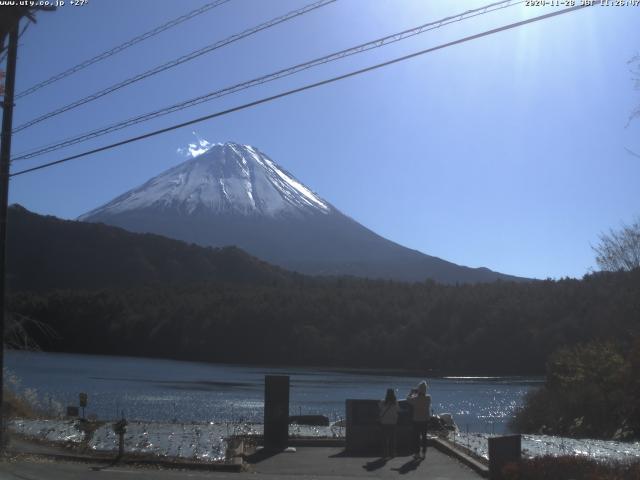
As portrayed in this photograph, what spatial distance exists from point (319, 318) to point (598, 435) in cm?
6887

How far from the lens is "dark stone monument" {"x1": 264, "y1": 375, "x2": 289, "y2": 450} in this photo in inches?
578

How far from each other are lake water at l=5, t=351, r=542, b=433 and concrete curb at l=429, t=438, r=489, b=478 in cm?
973

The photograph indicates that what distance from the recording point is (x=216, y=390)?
50750mm

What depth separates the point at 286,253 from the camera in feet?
594

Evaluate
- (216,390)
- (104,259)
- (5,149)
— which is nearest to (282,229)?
(104,259)

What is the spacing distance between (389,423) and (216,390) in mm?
37854

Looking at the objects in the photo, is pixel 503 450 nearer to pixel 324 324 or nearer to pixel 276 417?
pixel 276 417

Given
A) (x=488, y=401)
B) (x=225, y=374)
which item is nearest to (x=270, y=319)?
(x=225, y=374)

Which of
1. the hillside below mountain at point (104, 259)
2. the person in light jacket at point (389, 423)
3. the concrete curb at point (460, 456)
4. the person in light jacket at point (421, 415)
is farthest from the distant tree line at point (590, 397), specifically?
the hillside below mountain at point (104, 259)

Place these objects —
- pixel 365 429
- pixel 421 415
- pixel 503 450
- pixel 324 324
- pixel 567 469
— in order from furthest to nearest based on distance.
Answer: pixel 324 324, pixel 365 429, pixel 421 415, pixel 503 450, pixel 567 469

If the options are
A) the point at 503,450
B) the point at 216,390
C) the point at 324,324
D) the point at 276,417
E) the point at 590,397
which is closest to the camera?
the point at 503,450

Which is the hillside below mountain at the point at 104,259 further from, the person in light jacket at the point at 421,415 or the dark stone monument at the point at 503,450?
the dark stone monument at the point at 503,450

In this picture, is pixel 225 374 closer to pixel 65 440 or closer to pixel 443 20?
pixel 65 440

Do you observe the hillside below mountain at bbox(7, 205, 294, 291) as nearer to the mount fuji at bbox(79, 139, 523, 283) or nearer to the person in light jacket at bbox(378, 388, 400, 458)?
the mount fuji at bbox(79, 139, 523, 283)
